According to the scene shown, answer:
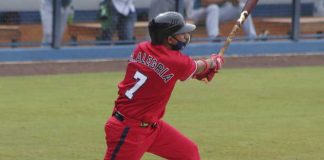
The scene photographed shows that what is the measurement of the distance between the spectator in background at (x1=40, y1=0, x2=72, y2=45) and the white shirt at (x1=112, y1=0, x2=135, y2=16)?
81 centimetres

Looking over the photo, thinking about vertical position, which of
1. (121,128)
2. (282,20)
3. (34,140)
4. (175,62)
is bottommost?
(282,20)

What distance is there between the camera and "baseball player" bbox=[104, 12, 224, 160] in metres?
5.70

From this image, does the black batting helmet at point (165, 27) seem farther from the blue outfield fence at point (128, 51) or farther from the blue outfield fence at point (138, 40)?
the blue outfield fence at point (128, 51)

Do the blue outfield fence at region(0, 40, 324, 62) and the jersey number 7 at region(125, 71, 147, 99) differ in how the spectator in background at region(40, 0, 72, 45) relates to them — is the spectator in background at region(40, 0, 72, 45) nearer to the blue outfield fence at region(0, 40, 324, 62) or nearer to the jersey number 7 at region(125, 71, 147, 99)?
the blue outfield fence at region(0, 40, 324, 62)

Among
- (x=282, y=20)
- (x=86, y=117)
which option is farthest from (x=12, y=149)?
(x=282, y=20)

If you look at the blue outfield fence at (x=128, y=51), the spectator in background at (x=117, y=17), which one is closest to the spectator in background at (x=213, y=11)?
the blue outfield fence at (x=128, y=51)

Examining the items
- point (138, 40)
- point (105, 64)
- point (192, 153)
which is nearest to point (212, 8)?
point (138, 40)

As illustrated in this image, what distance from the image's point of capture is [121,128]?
5.73 m

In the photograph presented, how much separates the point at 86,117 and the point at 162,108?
4.23 metres

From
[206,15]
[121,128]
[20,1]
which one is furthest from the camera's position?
[206,15]

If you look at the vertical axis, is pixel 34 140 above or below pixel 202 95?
above

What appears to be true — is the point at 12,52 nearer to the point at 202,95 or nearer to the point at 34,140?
the point at 202,95

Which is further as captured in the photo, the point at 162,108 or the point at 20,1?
the point at 20,1

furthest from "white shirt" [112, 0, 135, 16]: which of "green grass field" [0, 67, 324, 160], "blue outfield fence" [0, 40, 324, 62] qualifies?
"green grass field" [0, 67, 324, 160]
